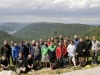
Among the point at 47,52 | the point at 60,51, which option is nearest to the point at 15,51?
the point at 47,52

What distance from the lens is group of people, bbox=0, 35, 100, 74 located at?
16875 millimetres

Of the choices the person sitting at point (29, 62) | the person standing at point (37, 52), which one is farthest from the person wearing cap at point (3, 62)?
the person standing at point (37, 52)

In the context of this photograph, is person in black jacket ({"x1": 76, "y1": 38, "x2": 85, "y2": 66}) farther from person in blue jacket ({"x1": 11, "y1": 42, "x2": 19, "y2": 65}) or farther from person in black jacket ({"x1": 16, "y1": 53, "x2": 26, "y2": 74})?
person in blue jacket ({"x1": 11, "y1": 42, "x2": 19, "y2": 65})

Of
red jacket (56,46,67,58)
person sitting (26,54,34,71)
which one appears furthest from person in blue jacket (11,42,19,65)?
red jacket (56,46,67,58)

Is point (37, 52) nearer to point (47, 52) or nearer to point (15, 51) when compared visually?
point (47, 52)

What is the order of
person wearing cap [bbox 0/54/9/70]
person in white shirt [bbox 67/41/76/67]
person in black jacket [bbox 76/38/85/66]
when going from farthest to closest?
person in black jacket [bbox 76/38/85/66]
person in white shirt [bbox 67/41/76/67]
person wearing cap [bbox 0/54/9/70]

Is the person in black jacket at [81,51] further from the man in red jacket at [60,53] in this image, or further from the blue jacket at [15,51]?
the blue jacket at [15,51]

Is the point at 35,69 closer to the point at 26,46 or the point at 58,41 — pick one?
the point at 26,46

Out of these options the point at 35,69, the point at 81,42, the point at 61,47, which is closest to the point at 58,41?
the point at 61,47

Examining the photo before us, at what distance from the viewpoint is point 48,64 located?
59.7ft

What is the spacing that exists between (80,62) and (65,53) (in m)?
1.73

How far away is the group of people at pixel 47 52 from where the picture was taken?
16.9m

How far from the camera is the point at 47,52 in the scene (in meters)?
17.1

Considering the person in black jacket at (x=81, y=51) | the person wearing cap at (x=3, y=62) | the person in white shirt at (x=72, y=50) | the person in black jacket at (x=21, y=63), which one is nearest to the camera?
the person in black jacket at (x=21, y=63)
